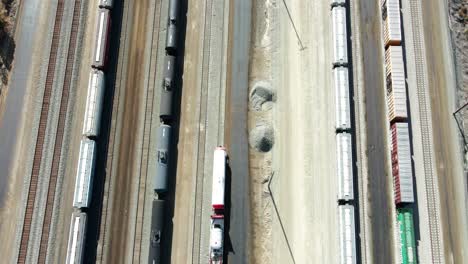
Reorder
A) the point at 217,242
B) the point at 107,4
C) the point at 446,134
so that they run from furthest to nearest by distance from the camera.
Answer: the point at 107,4
the point at 446,134
the point at 217,242

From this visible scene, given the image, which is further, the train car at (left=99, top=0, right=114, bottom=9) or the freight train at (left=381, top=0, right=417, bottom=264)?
the train car at (left=99, top=0, right=114, bottom=9)

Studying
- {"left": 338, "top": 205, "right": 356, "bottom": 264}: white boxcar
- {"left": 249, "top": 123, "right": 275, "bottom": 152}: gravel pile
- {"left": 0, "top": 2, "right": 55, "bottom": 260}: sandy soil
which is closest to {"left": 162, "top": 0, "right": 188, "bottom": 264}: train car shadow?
{"left": 249, "top": 123, "right": 275, "bottom": 152}: gravel pile

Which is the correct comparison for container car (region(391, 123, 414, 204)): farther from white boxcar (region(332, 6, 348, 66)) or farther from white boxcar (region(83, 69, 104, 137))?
white boxcar (region(83, 69, 104, 137))

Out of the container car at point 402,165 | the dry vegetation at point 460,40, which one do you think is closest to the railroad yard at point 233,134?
the container car at point 402,165

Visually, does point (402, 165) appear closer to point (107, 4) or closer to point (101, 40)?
point (101, 40)

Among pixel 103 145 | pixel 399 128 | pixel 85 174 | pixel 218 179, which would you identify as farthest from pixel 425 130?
pixel 85 174

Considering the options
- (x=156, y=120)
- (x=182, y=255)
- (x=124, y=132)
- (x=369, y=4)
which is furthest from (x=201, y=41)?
(x=182, y=255)
